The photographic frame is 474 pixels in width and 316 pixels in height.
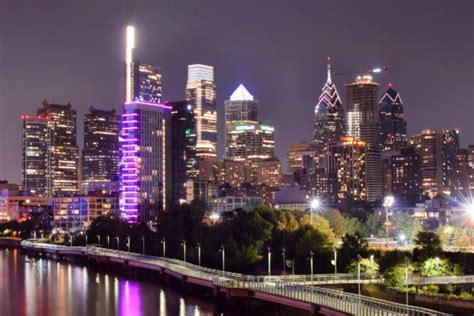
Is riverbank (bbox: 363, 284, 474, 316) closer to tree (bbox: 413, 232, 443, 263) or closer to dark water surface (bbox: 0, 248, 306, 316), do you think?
tree (bbox: 413, 232, 443, 263)

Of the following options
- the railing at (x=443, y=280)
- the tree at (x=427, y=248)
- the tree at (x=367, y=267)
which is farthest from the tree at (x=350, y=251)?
the railing at (x=443, y=280)

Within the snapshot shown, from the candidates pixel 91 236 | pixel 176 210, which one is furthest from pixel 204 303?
pixel 91 236

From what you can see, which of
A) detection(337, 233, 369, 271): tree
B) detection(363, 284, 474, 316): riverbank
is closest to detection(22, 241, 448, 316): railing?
detection(337, 233, 369, 271): tree

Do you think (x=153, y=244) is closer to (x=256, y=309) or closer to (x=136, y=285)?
(x=136, y=285)

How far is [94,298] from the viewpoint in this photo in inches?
3487

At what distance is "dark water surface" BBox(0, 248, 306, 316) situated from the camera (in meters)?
77.2

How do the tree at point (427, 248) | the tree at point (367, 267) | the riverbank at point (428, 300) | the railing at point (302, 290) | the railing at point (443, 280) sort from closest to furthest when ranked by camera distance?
1. the railing at point (302, 290)
2. the riverbank at point (428, 300)
3. the railing at point (443, 280)
4. the tree at point (427, 248)
5. the tree at point (367, 267)

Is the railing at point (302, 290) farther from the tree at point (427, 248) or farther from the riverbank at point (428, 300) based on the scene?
the tree at point (427, 248)

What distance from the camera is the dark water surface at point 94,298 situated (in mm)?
77250

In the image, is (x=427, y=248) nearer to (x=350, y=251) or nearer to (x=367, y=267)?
(x=367, y=267)

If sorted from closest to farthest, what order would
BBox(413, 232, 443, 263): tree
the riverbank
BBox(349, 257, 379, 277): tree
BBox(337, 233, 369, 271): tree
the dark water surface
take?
the riverbank
the dark water surface
BBox(413, 232, 443, 263): tree
BBox(349, 257, 379, 277): tree
BBox(337, 233, 369, 271): tree

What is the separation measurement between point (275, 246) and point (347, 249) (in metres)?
15.6

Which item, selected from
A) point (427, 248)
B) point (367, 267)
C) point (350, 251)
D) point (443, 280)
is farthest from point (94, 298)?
point (443, 280)

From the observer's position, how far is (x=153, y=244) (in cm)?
13375
